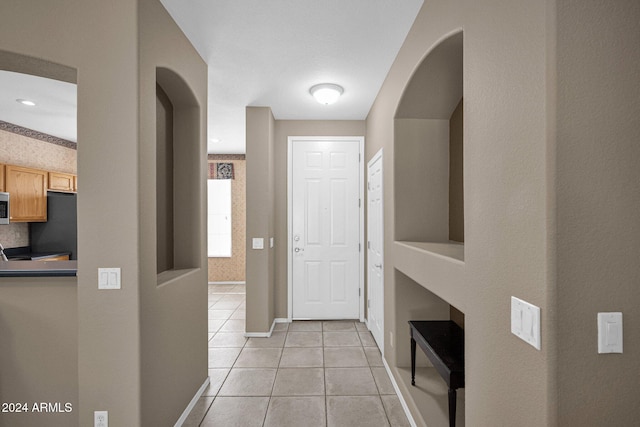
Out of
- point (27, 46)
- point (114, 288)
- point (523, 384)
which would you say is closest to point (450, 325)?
point (523, 384)

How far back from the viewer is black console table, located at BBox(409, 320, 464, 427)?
166 centimetres

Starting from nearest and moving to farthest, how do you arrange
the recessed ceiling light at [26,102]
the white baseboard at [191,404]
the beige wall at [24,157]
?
the white baseboard at [191,404], the recessed ceiling light at [26,102], the beige wall at [24,157]

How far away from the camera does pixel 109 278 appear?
1588 millimetres

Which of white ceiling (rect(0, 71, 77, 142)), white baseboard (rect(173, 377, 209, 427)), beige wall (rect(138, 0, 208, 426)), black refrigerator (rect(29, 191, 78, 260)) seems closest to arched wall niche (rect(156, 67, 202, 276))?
beige wall (rect(138, 0, 208, 426))

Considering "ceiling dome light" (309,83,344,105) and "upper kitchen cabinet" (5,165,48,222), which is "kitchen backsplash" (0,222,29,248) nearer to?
"upper kitchen cabinet" (5,165,48,222)

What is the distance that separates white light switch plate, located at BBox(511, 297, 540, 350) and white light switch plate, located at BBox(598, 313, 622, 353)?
5.9 inches

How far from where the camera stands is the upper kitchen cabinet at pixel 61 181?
15.2 feet

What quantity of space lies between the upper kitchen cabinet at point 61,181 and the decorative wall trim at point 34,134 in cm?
55

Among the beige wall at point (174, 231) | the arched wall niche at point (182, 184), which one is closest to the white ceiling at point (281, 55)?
the beige wall at point (174, 231)

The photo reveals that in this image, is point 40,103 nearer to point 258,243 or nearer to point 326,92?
point 258,243

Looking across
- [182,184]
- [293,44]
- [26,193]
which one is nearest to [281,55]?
[293,44]

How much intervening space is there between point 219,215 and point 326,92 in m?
4.04

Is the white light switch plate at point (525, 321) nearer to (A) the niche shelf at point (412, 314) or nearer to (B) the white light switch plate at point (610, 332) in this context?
(B) the white light switch plate at point (610, 332)

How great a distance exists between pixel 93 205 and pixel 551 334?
6.35 feet
